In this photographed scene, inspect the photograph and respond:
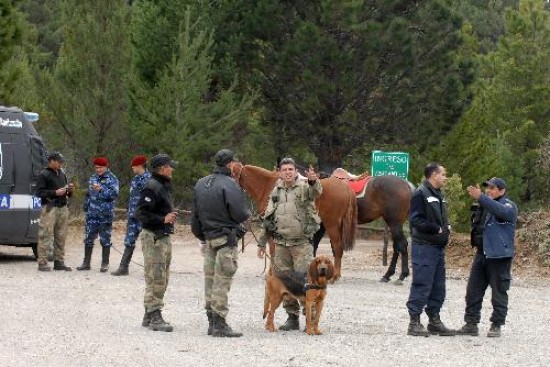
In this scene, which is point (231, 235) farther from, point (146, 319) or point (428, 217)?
point (428, 217)

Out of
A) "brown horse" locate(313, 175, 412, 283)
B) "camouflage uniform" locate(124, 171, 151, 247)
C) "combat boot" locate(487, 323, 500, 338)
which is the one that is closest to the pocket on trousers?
"combat boot" locate(487, 323, 500, 338)

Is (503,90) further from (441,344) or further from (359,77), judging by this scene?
(441,344)

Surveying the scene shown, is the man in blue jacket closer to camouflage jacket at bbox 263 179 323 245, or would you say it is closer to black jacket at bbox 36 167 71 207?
camouflage jacket at bbox 263 179 323 245

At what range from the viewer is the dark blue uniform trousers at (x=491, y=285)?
12.7 meters

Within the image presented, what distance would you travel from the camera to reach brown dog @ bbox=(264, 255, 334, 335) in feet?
39.7

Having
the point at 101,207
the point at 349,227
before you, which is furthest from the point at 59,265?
the point at 349,227

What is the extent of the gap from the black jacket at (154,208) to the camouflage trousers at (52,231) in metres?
7.02

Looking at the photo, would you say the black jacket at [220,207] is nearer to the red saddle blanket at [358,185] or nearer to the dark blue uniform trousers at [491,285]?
the dark blue uniform trousers at [491,285]

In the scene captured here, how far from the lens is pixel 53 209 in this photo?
758 inches

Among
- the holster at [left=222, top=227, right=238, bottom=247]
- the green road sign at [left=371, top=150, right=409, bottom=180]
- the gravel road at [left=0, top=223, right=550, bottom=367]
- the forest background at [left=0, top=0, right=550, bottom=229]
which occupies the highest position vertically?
the forest background at [left=0, top=0, right=550, bottom=229]

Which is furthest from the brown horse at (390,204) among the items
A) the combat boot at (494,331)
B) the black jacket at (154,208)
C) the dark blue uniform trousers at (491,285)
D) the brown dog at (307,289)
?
the black jacket at (154,208)

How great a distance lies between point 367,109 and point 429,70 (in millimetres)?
2266

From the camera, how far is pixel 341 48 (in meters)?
33.3

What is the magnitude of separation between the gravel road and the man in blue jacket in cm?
35
